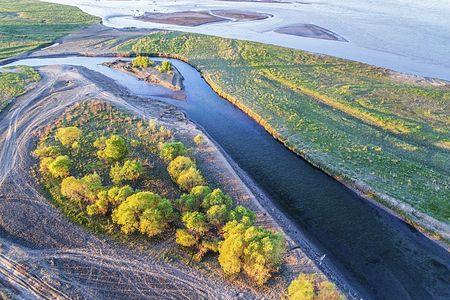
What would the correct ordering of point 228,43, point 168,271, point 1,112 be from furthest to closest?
point 228,43, point 1,112, point 168,271

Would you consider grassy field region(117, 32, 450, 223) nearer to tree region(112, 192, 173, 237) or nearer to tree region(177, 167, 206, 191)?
tree region(177, 167, 206, 191)

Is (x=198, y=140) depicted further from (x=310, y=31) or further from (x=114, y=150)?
(x=310, y=31)

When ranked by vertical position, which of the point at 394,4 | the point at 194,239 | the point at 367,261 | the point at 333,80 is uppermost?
the point at 394,4

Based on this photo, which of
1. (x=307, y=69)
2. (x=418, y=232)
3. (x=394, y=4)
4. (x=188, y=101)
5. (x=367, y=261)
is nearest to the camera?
Answer: (x=367, y=261)

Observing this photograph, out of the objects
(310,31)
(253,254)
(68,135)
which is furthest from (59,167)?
(310,31)

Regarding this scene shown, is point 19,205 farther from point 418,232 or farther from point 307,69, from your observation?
point 307,69

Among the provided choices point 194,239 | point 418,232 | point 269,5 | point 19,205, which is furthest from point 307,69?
point 269,5
